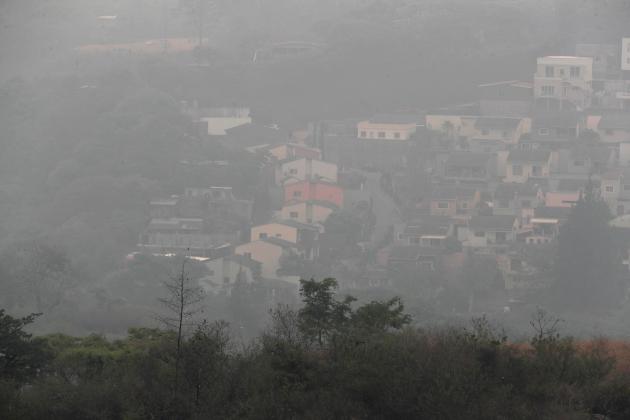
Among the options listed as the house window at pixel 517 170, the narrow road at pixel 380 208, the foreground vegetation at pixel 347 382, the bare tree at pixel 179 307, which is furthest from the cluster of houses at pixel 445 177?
the foreground vegetation at pixel 347 382

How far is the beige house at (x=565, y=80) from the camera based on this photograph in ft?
66.2

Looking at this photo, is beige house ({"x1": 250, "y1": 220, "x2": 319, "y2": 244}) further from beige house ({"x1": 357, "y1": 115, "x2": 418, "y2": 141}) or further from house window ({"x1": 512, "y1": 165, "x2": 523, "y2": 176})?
beige house ({"x1": 357, "y1": 115, "x2": 418, "y2": 141})

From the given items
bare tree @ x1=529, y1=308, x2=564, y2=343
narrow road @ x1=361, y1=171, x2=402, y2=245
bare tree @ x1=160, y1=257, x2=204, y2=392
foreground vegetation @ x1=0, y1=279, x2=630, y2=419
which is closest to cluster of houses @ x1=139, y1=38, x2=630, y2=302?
narrow road @ x1=361, y1=171, x2=402, y2=245

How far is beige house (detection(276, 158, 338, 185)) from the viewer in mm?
17938

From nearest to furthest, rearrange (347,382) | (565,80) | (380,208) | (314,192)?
(347,382) < (314,192) < (380,208) < (565,80)

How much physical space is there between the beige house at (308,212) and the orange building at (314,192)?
30 centimetres

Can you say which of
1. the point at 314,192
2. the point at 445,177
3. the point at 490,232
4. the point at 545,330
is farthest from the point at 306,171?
the point at 545,330

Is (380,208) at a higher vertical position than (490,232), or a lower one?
higher

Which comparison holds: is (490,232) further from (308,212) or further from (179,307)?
(179,307)

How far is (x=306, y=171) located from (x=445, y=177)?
179cm

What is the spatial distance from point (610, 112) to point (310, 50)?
5071mm

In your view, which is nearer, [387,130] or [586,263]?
[586,263]

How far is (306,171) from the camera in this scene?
1802cm

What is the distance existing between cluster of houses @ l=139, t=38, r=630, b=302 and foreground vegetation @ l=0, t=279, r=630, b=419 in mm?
8557
